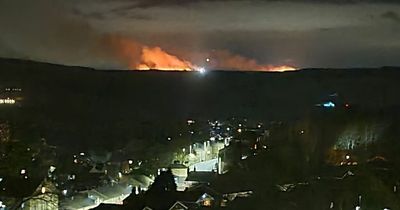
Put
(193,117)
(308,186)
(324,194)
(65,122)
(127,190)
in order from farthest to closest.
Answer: (193,117) < (65,122) < (127,190) < (308,186) < (324,194)

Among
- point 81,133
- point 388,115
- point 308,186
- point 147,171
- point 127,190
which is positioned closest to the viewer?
point 308,186

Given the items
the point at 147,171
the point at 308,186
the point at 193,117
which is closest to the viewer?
the point at 308,186

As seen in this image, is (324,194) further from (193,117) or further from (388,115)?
(193,117)

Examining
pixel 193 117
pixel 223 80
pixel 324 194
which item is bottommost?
pixel 324 194

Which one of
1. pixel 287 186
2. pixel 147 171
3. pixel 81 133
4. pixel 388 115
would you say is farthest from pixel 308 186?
pixel 81 133

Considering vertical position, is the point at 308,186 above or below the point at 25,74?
below

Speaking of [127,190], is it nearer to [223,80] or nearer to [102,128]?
[102,128]

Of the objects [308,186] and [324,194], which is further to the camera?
[308,186]

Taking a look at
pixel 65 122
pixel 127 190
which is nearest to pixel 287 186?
pixel 127 190

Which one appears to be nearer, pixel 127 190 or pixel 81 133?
pixel 127 190
